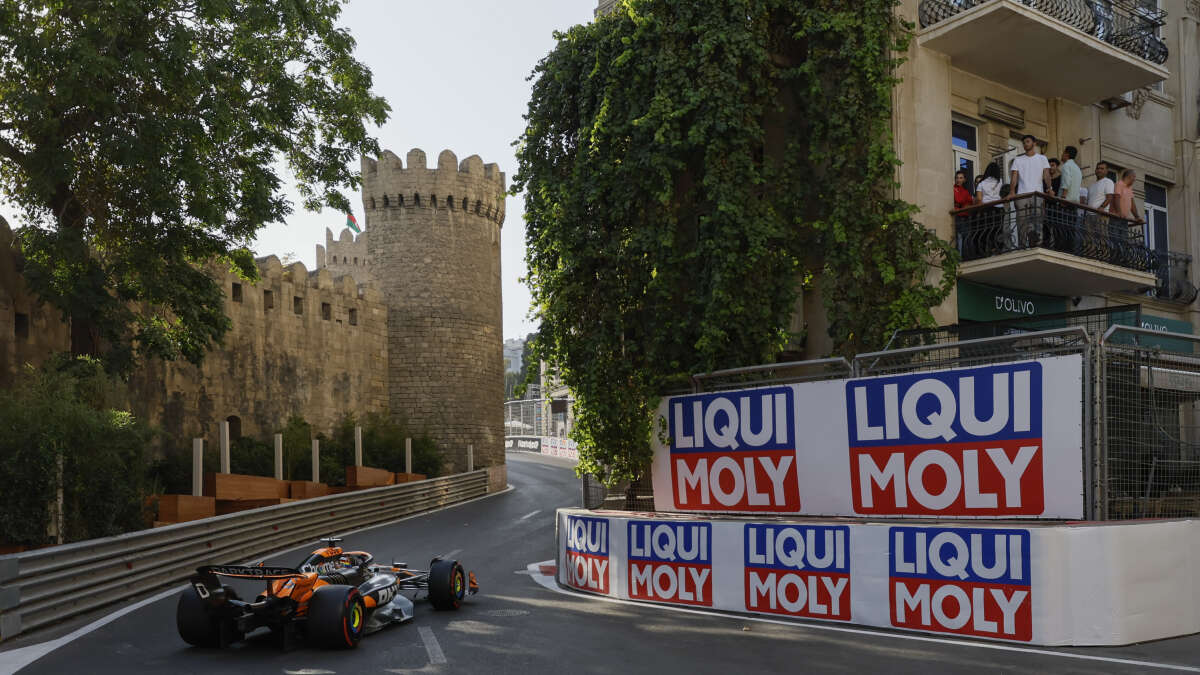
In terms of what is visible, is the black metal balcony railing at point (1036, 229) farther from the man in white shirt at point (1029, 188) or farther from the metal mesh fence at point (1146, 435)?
the metal mesh fence at point (1146, 435)

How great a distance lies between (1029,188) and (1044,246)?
842 millimetres

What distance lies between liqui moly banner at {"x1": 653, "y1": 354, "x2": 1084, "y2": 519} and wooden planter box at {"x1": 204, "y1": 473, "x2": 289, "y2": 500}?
11.5 m

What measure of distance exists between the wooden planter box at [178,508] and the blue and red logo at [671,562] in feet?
33.1

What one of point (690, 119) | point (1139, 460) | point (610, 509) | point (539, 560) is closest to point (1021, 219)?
point (690, 119)

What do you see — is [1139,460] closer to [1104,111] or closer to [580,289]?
[580,289]

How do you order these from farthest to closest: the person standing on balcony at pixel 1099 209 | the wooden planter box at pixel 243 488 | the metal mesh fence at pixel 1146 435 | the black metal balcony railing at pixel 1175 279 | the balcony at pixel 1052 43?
the wooden planter box at pixel 243 488
the black metal balcony railing at pixel 1175 279
the person standing on balcony at pixel 1099 209
the balcony at pixel 1052 43
the metal mesh fence at pixel 1146 435

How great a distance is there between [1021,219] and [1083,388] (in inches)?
230

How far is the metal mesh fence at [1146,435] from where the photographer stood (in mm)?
9414

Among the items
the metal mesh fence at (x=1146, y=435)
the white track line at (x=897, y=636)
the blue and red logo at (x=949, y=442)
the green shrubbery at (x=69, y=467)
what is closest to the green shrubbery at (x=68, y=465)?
the green shrubbery at (x=69, y=467)

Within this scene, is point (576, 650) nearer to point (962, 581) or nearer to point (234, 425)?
point (962, 581)

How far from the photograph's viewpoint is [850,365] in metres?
11.4

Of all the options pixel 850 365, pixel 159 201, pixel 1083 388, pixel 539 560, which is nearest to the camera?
pixel 1083 388

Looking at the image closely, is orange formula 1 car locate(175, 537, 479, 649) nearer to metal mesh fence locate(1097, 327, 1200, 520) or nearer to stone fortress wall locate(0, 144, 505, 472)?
metal mesh fence locate(1097, 327, 1200, 520)

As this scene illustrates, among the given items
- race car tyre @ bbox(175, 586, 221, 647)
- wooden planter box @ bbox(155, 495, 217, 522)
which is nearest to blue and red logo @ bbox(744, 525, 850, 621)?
race car tyre @ bbox(175, 586, 221, 647)
